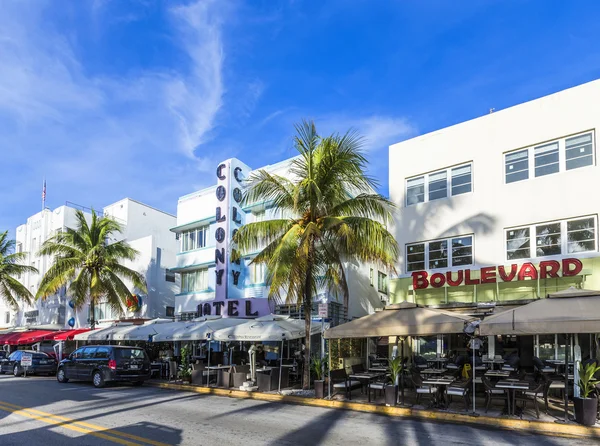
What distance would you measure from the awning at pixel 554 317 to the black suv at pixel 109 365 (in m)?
13.3

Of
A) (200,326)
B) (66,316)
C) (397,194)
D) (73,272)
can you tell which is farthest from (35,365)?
(397,194)

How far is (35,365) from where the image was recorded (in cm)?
2570

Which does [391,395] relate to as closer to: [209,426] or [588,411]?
[588,411]

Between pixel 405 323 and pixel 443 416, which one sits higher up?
pixel 405 323

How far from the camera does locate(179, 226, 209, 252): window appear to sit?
3011cm

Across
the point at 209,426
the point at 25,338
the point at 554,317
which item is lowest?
the point at 25,338

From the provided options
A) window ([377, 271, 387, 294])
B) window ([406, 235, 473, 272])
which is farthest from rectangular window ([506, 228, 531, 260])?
window ([377, 271, 387, 294])

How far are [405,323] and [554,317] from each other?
11.8ft

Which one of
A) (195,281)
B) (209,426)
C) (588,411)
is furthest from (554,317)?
(195,281)

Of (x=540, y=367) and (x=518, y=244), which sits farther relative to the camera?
(x=518, y=244)

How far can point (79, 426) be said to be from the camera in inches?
410

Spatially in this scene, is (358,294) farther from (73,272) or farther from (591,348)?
(73,272)

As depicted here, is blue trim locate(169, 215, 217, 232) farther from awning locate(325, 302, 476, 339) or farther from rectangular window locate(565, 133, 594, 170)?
rectangular window locate(565, 133, 594, 170)

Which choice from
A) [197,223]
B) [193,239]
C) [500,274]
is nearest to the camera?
[500,274]
